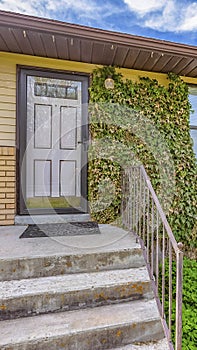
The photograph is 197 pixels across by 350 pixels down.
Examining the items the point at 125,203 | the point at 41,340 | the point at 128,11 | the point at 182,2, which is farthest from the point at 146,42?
the point at 182,2

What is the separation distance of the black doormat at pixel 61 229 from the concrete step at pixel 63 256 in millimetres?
183

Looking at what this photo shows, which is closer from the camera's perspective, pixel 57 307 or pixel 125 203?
pixel 57 307

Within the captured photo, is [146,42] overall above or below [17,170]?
above

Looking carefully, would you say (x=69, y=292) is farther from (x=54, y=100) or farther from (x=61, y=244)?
(x=54, y=100)

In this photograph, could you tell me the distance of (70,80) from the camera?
11.3 feet

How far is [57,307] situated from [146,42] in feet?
10.2

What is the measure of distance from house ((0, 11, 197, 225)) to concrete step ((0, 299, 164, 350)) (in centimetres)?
177

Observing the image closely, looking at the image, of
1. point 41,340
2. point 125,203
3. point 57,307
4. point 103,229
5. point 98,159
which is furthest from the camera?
point 98,159

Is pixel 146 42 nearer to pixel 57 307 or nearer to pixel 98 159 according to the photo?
pixel 98 159

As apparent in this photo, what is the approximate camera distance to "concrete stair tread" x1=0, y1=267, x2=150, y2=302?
1.74 meters

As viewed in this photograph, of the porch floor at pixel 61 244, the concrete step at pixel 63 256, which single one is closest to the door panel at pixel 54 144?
the porch floor at pixel 61 244

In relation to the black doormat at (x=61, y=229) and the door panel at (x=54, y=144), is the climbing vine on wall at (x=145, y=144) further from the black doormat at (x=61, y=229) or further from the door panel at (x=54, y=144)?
the black doormat at (x=61, y=229)

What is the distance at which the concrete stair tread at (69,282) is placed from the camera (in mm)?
1743

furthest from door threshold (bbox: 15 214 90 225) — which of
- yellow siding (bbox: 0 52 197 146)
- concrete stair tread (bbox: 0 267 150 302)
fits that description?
concrete stair tread (bbox: 0 267 150 302)
